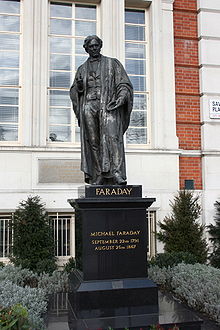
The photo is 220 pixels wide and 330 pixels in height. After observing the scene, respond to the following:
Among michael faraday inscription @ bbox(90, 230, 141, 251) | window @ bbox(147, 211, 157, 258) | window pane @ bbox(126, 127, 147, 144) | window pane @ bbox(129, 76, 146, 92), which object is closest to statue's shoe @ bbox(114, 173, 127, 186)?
michael faraday inscription @ bbox(90, 230, 141, 251)

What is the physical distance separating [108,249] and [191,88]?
6.44 m

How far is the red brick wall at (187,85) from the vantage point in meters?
10.1

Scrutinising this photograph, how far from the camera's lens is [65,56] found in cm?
1005

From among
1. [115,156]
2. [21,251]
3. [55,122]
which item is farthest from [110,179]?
[55,122]

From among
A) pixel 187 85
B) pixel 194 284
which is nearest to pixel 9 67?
pixel 187 85

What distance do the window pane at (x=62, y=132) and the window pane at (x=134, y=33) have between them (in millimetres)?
2963

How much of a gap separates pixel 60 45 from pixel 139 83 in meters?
2.28

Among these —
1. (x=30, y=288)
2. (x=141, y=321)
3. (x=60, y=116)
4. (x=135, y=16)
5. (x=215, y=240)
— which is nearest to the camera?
(x=141, y=321)

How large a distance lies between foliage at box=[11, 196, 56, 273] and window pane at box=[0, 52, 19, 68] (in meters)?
3.48

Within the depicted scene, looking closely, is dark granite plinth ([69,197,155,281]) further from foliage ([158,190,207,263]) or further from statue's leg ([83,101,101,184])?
foliage ([158,190,207,263])

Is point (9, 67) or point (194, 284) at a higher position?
point (9, 67)

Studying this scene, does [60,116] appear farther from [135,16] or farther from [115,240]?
[115,240]

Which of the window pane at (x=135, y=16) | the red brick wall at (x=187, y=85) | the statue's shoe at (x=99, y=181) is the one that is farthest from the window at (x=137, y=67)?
the statue's shoe at (x=99, y=181)

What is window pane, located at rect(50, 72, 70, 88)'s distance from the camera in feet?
32.4
